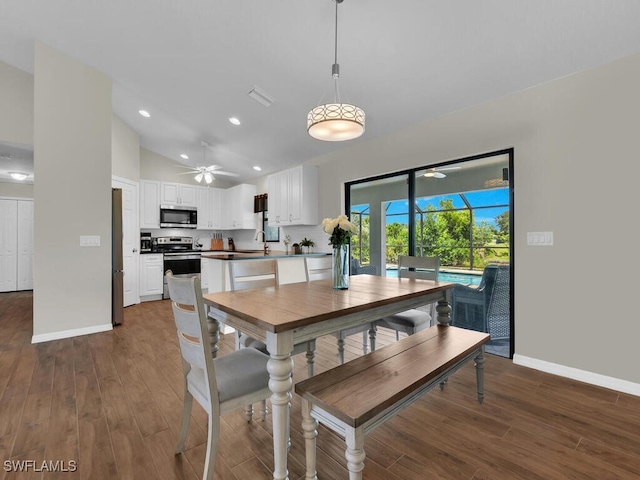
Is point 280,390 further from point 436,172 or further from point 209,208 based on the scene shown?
point 209,208

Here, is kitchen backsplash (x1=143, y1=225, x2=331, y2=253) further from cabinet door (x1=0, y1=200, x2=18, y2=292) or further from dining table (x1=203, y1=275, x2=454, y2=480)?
cabinet door (x1=0, y1=200, x2=18, y2=292)

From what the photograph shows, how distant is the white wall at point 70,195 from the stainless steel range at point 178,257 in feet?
5.62

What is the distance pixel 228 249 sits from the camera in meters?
6.87

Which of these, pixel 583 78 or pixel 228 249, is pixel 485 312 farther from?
pixel 228 249

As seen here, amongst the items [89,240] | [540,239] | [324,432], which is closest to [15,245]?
[89,240]

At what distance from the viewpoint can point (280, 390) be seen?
1.29 m

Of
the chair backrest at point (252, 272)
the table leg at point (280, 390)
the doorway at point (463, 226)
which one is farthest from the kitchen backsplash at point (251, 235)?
the table leg at point (280, 390)

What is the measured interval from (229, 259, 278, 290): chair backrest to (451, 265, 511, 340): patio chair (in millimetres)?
2116

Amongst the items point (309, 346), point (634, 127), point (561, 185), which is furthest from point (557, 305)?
point (309, 346)

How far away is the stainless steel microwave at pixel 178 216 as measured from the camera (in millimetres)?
5785

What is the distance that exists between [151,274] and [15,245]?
3.60 meters

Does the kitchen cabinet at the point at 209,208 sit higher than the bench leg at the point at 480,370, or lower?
higher

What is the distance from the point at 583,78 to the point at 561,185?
0.83 metres

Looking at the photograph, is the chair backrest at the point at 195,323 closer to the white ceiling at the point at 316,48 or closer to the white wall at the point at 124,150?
the white ceiling at the point at 316,48
